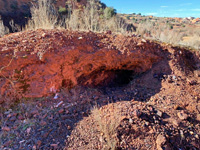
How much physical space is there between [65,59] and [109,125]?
1549 millimetres

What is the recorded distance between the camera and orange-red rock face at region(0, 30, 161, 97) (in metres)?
2.86

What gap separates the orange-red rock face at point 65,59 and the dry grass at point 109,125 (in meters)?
1.03

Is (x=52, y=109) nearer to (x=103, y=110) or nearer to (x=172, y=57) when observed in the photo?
(x=103, y=110)

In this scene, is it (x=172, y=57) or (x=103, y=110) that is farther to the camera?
(x=172, y=57)

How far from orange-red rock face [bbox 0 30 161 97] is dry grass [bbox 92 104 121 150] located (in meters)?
1.03

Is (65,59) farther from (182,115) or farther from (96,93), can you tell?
Answer: (182,115)

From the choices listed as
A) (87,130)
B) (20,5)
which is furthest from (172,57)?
(20,5)

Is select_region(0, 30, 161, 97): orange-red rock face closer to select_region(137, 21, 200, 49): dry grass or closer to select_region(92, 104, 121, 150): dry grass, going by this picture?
select_region(92, 104, 121, 150): dry grass

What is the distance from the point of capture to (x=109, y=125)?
2240 millimetres

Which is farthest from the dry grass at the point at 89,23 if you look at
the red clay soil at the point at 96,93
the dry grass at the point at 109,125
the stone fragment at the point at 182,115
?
the stone fragment at the point at 182,115

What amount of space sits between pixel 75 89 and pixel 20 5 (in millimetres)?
16422

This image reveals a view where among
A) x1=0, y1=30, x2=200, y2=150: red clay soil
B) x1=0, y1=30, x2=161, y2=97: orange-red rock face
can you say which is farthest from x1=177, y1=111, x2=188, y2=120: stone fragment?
x1=0, y1=30, x2=161, y2=97: orange-red rock face

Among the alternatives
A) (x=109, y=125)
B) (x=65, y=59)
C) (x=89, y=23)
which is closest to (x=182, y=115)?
(x=109, y=125)

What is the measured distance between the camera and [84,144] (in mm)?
2148
